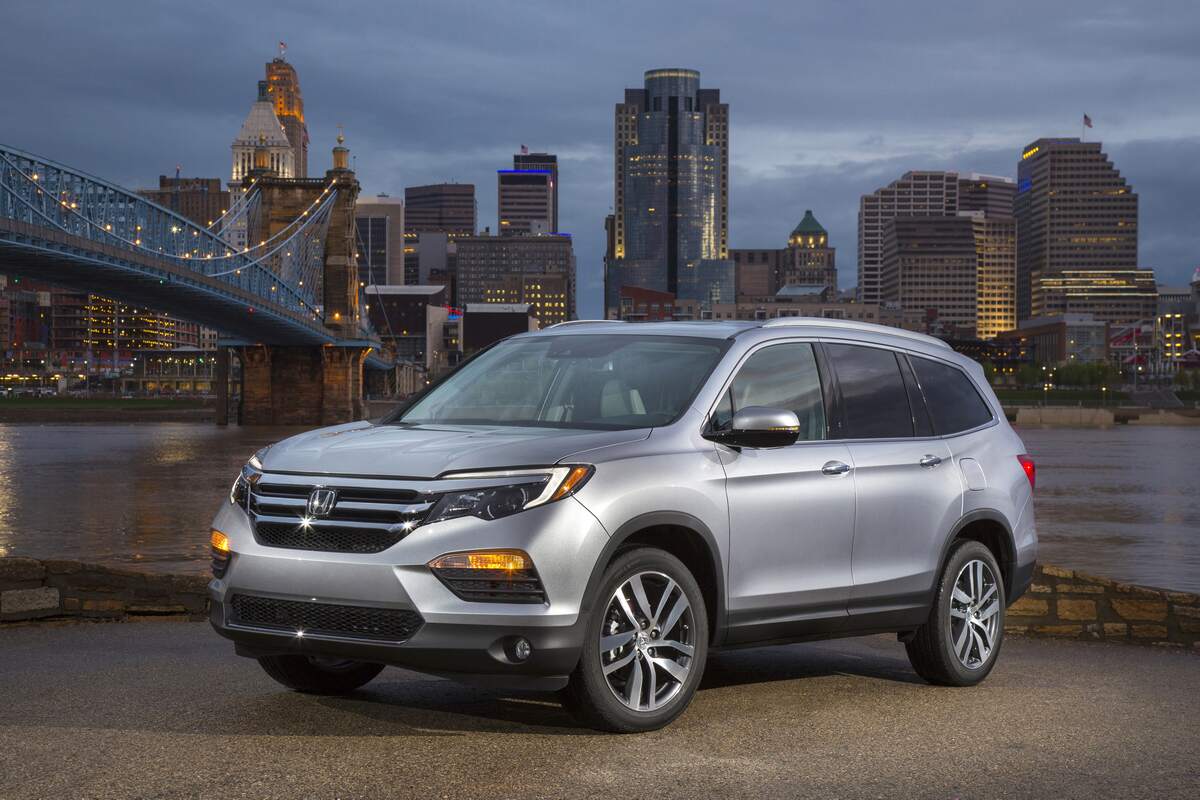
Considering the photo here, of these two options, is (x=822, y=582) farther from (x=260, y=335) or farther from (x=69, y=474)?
(x=260, y=335)

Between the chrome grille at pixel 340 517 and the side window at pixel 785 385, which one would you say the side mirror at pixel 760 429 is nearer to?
the side window at pixel 785 385

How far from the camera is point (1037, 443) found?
2544 inches

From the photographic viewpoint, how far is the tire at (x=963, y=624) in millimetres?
7492

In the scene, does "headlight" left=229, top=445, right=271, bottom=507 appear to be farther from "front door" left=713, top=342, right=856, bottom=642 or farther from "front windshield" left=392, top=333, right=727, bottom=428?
"front door" left=713, top=342, right=856, bottom=642

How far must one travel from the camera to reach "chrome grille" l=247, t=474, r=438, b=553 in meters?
5.64

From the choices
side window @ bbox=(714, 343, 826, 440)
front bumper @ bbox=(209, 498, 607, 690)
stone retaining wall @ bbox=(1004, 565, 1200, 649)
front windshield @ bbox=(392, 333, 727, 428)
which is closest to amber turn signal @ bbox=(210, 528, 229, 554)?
front bumper @ bbox=(209, 498, 607, 690)

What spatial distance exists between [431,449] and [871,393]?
263 centimetres

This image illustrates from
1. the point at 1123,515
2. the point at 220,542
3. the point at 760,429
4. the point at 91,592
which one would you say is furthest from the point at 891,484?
the point at 1123,515

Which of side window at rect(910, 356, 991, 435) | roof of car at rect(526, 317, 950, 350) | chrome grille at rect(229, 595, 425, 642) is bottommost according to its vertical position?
chrome grille at rect(229, 595, 425, 642)

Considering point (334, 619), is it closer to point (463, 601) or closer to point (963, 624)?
point (463, 601)

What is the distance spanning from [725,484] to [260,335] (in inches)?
3309

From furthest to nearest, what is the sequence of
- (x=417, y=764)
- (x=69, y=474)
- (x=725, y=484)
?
(x=69, y=474)
(x=725, y=484)
(x=417, y=764)

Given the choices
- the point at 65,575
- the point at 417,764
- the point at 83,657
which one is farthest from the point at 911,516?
the point at 65,575

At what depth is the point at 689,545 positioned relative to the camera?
6340 millimetres
